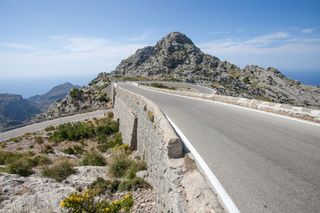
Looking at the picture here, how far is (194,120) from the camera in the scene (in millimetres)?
12461

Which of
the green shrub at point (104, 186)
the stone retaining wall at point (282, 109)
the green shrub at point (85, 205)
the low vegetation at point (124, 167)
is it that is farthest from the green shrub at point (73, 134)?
the green shrub at point (85, 205)

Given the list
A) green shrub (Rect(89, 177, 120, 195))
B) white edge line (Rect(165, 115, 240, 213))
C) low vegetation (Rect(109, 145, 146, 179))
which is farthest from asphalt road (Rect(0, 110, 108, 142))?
white edge line (Rect(165, 115, 240, 213))

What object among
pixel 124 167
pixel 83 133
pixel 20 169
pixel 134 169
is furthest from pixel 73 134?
pixel 134 169

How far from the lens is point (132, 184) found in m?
10.8

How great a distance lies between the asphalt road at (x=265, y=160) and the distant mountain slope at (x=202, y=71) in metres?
68.6

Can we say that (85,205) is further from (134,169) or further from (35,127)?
(35,127)

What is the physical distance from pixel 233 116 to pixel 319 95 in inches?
3855

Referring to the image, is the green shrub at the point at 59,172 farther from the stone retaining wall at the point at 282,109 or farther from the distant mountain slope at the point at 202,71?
the distant mountain slope at the point at 202,71

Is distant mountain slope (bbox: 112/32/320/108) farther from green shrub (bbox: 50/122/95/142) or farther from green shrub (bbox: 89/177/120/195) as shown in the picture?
green shrub (bbox: 89/177/120/195)

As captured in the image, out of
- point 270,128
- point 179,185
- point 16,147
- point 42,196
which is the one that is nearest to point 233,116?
point 270,128

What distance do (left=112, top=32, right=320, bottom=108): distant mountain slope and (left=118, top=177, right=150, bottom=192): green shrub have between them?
69101 millimetres

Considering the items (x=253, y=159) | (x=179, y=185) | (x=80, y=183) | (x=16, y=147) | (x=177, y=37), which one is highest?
(x=177, y=37)

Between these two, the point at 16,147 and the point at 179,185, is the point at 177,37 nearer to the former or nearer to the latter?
the point at 16,147

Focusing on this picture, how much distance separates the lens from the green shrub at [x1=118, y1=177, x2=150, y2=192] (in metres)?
10.6
